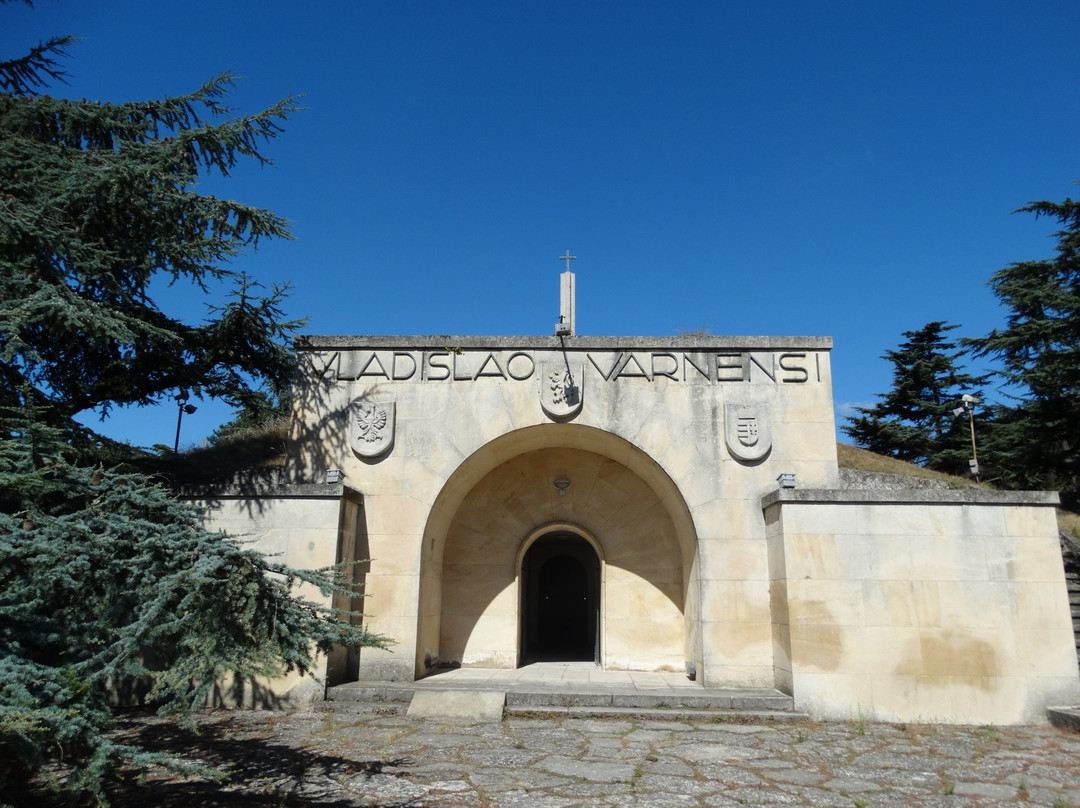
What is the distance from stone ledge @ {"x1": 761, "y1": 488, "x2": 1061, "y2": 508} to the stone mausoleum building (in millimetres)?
29

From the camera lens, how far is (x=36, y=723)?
3625 mm

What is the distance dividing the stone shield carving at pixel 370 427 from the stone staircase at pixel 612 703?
3.36 meters

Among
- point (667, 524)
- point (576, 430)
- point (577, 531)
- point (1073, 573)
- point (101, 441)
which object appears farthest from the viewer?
point (577, 531)

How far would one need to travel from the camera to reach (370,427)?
35.8 feet

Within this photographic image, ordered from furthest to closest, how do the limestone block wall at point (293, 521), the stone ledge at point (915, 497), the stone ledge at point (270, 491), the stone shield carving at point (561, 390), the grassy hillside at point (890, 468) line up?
the grassy hillside at point (890, 468), the stone shield carving at point (561, 390), the stone ledge at point (270, 491), the limestone block wall at point (293, 521), the stone ledge at point (915, 497)

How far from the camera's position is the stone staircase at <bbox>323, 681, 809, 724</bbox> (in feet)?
29.3

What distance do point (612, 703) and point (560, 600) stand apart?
509 inches

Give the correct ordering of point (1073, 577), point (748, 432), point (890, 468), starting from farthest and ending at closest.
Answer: point (890, 468) → point (1073, 577) → point (748, 432)

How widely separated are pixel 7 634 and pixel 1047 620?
428 inches

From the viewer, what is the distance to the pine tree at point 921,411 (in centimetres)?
2956

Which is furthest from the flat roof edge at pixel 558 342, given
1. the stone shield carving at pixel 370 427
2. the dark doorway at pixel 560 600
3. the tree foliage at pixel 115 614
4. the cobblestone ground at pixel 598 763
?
the tree foliage at pixel 115 614

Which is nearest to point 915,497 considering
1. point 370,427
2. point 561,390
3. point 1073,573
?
point 1073,573

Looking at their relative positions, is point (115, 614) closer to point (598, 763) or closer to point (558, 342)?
point (598, 763)

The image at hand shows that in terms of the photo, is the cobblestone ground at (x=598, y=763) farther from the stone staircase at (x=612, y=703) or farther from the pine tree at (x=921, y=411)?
the pine tree at (x=921, y=411)
